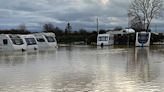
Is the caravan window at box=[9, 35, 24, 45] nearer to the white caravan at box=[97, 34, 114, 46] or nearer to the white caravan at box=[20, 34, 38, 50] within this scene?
the white caravan at box=[20, 34, 38, 50]

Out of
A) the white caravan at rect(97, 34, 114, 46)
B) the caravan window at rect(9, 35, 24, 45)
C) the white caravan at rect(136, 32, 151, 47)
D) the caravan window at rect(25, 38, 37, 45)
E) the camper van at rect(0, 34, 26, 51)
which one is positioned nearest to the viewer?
the camper van at rect(0, 34, 26, 51)

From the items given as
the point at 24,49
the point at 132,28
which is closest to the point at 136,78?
the point at 24,49

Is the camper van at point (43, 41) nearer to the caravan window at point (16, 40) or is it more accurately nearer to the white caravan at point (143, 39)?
the caravan window at point (16, 40)

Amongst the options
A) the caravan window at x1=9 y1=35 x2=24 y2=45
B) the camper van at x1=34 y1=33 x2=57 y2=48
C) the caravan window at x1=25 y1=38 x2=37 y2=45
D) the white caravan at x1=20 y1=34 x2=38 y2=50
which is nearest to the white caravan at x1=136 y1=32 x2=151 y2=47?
the camper van at x1=34 y1=33 x2=57 y2=48

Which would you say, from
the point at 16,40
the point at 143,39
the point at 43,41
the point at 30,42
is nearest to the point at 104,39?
the point at 143,39

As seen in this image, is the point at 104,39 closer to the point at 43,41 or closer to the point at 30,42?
the point at 43,41

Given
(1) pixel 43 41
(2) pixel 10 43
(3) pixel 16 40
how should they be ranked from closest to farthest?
1. (2) pixel 10 43
2. (3) pixel 16 40
3. (1) pixel 43 41

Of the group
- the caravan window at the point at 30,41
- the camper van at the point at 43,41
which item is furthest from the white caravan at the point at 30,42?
the camper van at the point at 43,41

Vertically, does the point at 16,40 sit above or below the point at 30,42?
above

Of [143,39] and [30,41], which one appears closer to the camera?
[30,41]

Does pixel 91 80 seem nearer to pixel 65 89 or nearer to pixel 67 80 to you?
pixel 67 80

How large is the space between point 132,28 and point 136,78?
77.0 metres

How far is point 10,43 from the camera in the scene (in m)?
47.2

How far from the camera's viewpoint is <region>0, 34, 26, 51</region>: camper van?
47.2 metres
